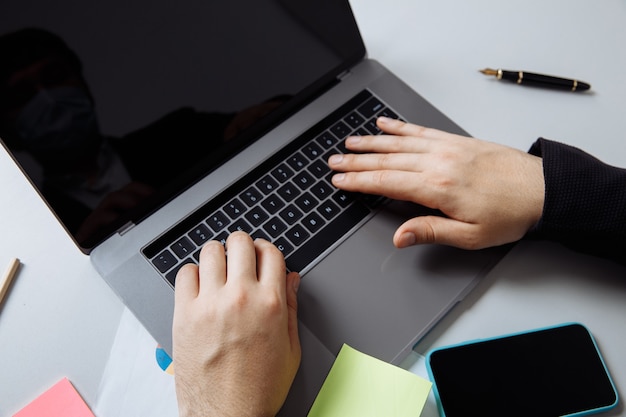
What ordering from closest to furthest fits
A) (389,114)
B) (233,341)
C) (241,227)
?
A: (233,341) < (241,227) < (389,114)

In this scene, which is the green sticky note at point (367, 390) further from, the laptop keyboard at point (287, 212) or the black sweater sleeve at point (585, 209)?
the black sweater sleeve at point (585, 209)

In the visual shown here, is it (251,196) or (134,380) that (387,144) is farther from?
(134,380)

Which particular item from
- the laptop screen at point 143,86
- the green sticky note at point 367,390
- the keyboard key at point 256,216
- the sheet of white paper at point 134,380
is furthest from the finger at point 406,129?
the sheet of white paper at point 134,380

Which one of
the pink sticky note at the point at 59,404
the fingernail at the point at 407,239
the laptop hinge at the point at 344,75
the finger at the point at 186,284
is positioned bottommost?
the fingernail at the point at 407,239

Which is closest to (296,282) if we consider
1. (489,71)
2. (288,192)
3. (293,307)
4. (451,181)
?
(293,307)

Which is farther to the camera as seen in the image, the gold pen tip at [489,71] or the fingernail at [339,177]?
the gold pen tip at [489,71]

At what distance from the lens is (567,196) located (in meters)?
0.69

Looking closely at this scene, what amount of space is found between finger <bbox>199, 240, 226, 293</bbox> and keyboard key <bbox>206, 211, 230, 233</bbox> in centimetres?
4

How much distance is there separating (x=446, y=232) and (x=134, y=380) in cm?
41

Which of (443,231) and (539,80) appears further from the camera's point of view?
(539,80)

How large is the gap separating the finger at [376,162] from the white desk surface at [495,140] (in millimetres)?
145

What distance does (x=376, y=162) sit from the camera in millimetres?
742

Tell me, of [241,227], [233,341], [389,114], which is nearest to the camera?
[233,341]

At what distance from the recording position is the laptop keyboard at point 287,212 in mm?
685
